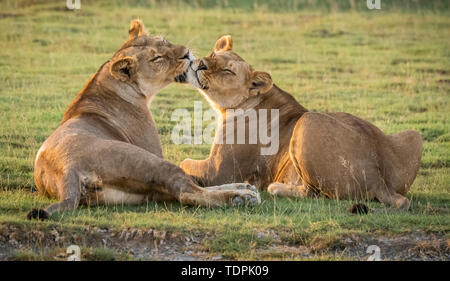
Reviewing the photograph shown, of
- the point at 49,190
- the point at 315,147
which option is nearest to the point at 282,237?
the point at 315,147

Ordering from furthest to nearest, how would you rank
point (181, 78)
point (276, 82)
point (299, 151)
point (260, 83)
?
point (276, 82), point (260, 83), point (181, 78), point (299, 151)

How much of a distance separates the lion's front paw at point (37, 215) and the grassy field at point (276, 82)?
7 cm

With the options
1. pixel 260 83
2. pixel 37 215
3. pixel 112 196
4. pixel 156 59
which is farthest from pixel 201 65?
pixel 37 215

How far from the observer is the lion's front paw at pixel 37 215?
239 inches

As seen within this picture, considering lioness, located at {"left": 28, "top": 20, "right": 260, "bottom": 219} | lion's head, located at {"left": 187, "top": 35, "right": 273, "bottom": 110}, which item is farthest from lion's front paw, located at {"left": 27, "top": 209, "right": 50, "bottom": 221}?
lion's head, located at {"left": 187, "top": 35, "right": 273, "bottom": 110}

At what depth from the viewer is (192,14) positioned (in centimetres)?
1877

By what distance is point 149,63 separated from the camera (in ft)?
26.1

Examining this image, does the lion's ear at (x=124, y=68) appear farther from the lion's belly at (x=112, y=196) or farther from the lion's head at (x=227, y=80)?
the lion's belly at (x=112, y=196)

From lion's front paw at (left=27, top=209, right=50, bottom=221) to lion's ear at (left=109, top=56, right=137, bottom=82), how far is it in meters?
2.02

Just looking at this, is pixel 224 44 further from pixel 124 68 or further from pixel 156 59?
pixel 124 68

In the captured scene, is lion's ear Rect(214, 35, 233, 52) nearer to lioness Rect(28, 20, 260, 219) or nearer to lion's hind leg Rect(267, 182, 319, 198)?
lioness Rect(28, 20, 260, 219)

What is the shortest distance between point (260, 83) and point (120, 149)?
218cm

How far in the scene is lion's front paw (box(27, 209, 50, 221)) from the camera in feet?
19.9

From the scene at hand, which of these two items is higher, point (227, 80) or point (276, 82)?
point (227, 80)
